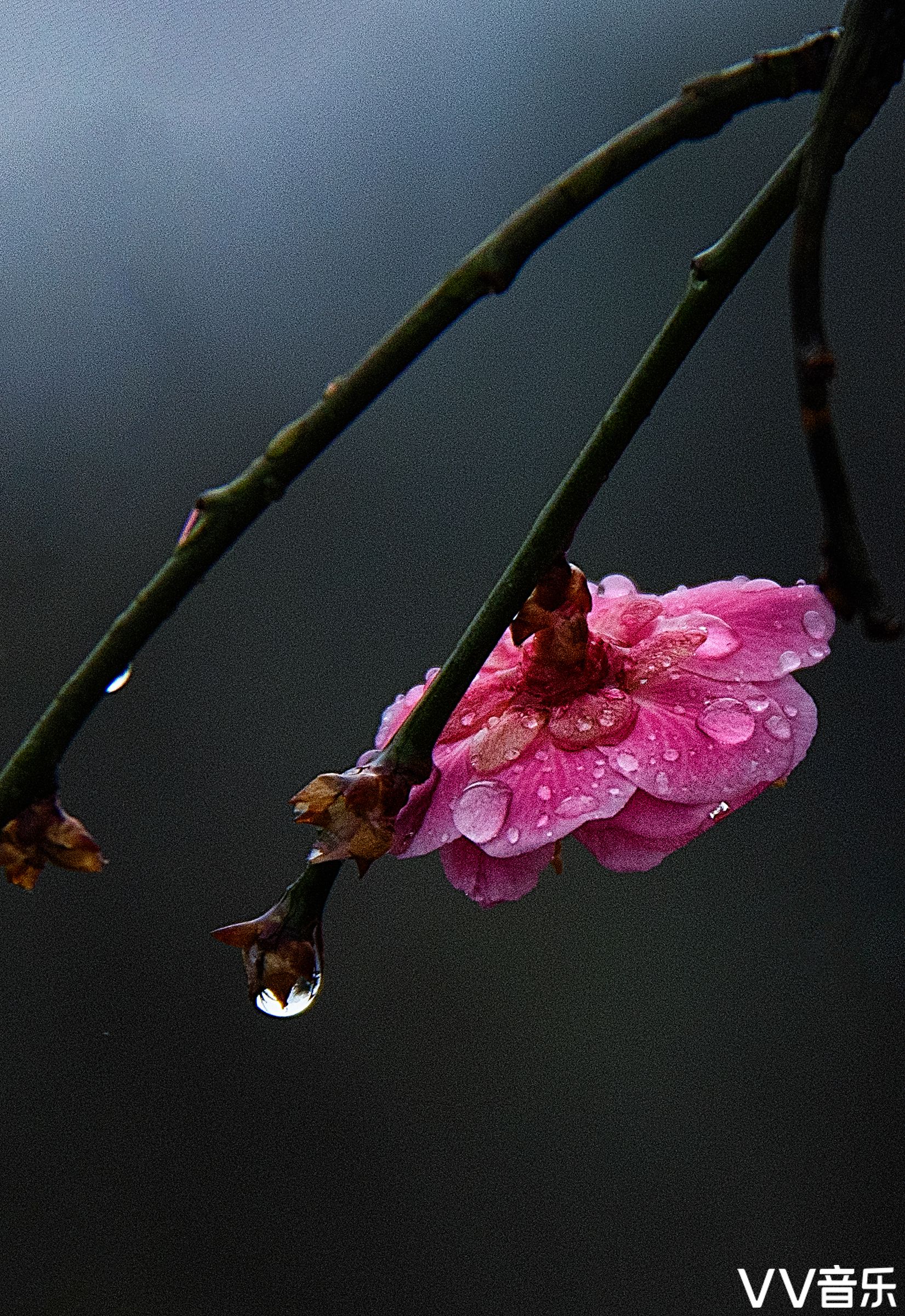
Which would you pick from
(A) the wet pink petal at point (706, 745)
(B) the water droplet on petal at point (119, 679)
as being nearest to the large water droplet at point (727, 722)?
(A) the wet pink petal at point (706, 745)

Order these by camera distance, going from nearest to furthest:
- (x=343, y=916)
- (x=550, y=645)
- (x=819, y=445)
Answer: (x=819, y=445), (x=550, y=645), (x=343, y=916)

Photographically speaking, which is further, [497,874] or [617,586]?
[617,586]

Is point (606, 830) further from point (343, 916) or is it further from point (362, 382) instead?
point (343, 916)

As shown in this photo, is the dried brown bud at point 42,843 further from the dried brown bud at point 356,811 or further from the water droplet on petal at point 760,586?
the water droplet on petal at point 760,586

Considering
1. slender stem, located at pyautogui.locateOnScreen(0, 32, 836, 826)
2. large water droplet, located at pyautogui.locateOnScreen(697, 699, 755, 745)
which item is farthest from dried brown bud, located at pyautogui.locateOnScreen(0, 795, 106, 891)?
large water droplet, located at pyautogui.locateOnScreen(697, 699, 755, 745)

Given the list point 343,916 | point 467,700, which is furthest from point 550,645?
point 343,916

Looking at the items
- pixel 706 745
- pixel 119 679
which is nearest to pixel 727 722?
pixel 706 745

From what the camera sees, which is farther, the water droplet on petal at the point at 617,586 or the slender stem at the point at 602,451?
the water droplet on petal at the point at 617,586

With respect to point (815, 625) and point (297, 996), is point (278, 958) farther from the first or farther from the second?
point (815, 625)
